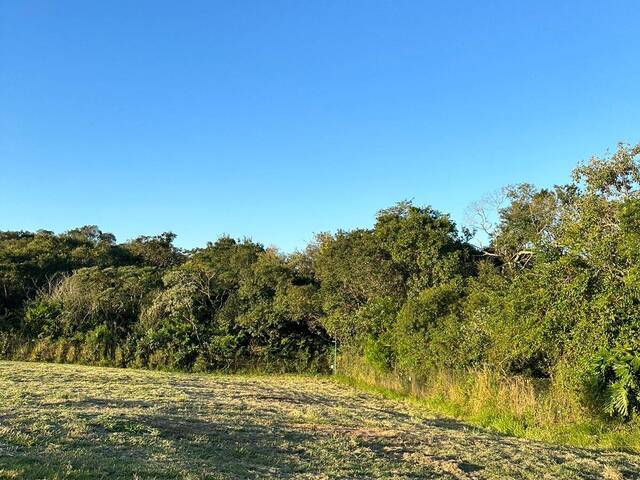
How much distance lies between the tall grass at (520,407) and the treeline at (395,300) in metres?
0.26

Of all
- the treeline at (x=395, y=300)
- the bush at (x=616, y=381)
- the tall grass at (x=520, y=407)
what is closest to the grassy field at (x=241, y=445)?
the tall grass at (x=520, y=407)

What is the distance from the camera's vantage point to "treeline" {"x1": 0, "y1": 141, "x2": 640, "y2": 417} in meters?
9.13

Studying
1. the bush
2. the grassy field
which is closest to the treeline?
the bush

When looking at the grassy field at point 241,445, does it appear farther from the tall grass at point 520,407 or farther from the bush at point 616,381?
the bush at point 616,381

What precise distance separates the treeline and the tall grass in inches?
10.2

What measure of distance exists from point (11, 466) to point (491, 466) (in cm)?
474

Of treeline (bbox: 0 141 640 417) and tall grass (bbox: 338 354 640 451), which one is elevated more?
treeline (bbox: 0 141 640 417)

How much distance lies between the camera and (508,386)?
10.9 m

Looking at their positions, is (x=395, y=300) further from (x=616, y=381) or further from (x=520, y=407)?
(x=616, y=381)

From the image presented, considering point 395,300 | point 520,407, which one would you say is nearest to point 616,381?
point 520,407

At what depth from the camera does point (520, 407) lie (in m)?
10.3

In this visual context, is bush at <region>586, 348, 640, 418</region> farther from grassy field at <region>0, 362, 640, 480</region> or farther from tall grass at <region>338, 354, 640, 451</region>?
grassy field at <region>0, 362, 640, 480</region>

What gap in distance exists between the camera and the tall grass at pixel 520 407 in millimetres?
8711

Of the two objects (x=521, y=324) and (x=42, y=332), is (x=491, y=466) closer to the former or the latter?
(x=521, y=324)
